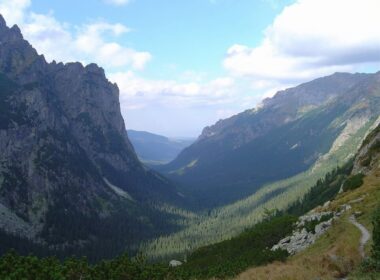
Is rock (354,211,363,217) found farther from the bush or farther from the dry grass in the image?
the bush

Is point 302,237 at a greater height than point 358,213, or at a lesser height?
lesser

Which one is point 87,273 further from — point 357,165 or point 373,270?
point 357,165

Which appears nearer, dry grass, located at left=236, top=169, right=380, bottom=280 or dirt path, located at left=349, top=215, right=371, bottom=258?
dry grass, located at left=236, top=169, right=380, bottom=280

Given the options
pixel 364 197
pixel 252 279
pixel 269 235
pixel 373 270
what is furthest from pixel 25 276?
pixel 269 235

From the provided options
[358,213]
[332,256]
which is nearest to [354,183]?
[358,213]

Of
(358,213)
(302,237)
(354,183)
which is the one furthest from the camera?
(354,183)

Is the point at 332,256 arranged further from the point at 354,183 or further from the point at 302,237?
the point at 354,183

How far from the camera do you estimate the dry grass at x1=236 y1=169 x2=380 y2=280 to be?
144ft

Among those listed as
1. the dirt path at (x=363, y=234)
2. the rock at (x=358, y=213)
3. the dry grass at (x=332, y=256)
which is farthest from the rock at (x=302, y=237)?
the dirt path at (x=363, y=234)

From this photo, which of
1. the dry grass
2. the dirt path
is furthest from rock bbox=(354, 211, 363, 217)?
the dirt path

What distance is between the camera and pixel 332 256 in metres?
49.2

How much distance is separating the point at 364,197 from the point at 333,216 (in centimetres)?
775

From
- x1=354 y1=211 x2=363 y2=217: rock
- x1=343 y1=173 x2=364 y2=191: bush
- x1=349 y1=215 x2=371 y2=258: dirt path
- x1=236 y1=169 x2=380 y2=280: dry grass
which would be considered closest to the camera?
x1=236 y1=169 x2=380 y2=280: dry grass

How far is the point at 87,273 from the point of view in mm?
42562
